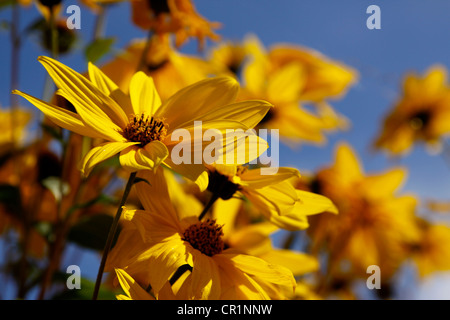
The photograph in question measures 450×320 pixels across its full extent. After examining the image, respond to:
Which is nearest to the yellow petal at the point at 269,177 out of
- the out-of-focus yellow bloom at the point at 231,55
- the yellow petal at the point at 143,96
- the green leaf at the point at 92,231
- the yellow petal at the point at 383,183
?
the yellow petal at the point at 143,96

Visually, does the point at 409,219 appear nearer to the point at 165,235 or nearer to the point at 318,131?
the point at 318,131

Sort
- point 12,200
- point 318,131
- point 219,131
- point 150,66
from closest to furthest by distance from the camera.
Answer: point 219,131
point 12,200
point 150,66
point 318,131

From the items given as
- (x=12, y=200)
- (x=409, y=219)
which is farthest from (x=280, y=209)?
(x=409, y=219)

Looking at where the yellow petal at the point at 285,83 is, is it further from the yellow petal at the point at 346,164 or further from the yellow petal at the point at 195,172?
the yellow petal at the point at 195,172

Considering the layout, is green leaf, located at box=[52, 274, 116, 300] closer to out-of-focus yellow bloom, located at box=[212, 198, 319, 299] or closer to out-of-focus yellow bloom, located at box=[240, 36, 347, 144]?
out-of-focus yellow bloom, located at box=[212, 198, 319, 299]

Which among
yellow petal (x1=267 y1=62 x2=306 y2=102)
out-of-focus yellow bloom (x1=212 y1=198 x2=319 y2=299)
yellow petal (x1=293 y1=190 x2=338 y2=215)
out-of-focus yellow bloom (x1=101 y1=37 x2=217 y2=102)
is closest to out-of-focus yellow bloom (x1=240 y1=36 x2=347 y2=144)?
yellow petal (x1=267 y1=62 x2=306 y2=102)

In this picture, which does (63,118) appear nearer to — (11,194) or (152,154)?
(152,154)

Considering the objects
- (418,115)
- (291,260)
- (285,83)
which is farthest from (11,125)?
(418,115)
